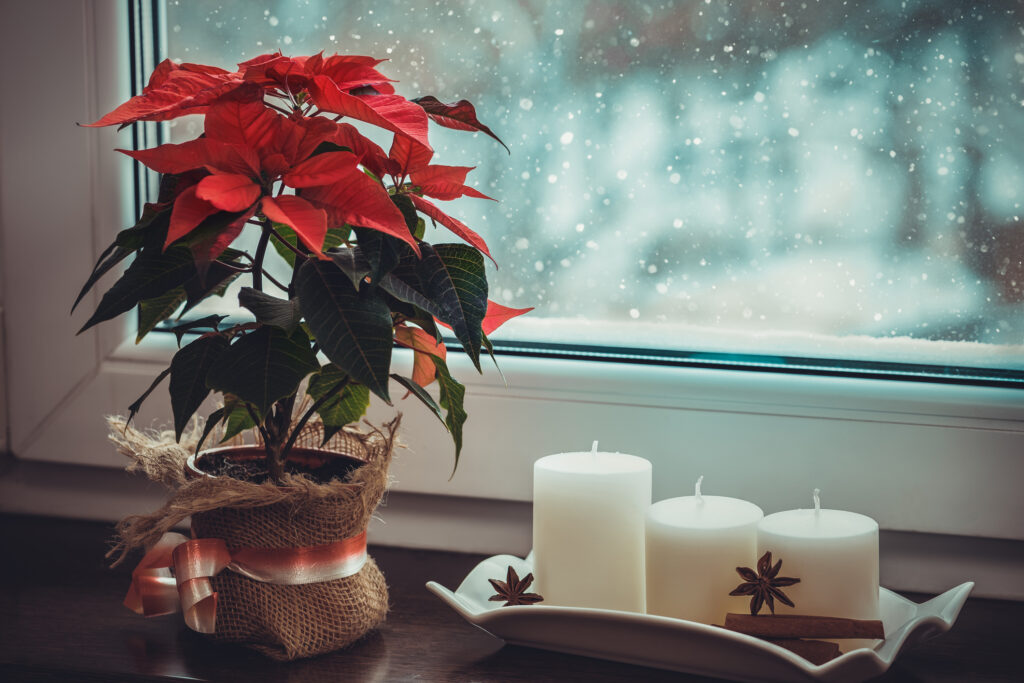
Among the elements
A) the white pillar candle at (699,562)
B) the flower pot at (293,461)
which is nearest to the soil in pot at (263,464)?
the flower pot at (293,461)

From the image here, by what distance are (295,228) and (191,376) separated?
0.13 metres

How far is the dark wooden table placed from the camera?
0.53m

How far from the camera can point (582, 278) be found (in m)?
0.77

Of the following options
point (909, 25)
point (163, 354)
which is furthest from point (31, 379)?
point (909, 25)

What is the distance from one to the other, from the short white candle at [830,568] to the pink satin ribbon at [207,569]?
291 mm

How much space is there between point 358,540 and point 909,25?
0.61 meters

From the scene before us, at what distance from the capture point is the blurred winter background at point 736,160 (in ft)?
2.25

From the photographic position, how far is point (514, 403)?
743mm

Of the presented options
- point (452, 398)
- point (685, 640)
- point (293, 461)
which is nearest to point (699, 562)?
point (685, 640)

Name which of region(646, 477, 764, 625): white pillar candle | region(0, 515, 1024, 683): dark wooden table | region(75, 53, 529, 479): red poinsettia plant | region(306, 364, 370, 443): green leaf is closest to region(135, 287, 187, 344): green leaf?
region(75, 53, 529, 479): red poinsettia plant

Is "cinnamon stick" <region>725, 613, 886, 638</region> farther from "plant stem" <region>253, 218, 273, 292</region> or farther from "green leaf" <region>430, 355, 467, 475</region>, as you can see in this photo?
"plant stem" <region>253, 218, 273, 292</region>

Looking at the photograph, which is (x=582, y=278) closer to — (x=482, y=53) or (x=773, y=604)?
(x=482, y=53)

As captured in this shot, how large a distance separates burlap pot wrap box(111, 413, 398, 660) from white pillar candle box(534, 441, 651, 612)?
0.13 m

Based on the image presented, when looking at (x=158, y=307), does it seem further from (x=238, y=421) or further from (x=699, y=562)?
(x=699, y=562)
